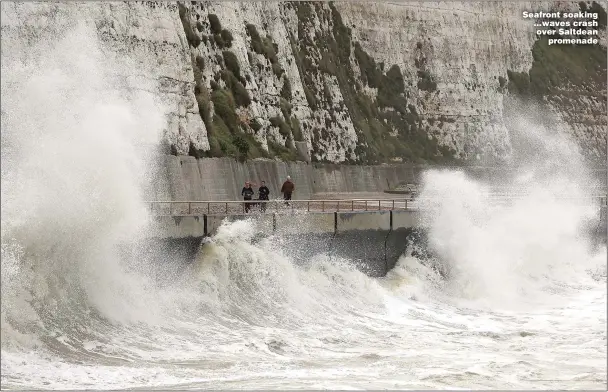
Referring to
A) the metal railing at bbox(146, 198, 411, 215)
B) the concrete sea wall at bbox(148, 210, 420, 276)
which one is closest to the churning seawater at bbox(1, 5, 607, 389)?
the concrete sea wall at bbox(148, 210, 420, 276)

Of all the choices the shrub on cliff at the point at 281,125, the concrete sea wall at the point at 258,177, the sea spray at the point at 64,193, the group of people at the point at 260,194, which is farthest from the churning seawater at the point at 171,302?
the shrub on cliff at the point at 281,125

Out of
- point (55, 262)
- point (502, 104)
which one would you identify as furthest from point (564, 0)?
point (55, 262)

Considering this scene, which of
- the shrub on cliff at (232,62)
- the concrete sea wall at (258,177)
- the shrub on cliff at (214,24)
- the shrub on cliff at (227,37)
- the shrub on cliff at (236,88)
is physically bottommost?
the concrete sea wall at (258,177)

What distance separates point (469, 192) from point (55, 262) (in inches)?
670

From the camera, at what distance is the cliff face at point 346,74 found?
3256cm

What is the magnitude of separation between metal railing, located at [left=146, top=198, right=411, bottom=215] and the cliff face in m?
3.29

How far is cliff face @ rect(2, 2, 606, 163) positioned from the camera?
107ft

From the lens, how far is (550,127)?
75.8 metres

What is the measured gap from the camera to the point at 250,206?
2870 cm

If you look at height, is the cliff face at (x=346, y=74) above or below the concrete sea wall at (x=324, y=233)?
above

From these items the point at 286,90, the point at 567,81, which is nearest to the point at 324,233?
the point at 286,90

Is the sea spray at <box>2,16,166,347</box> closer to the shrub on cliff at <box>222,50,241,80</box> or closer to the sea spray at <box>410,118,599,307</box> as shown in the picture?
the sea spray at <box>410,118,599,307</box>

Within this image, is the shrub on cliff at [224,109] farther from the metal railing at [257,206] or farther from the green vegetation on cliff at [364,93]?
the green vegetation on cliff at [364,93]

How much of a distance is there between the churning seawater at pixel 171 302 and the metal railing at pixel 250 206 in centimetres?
86
